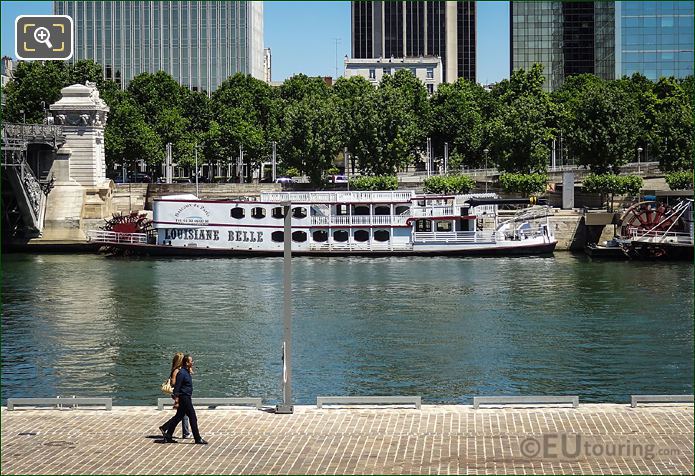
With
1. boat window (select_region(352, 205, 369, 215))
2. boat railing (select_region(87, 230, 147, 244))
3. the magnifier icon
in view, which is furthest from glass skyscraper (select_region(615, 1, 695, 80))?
the magnifier icon

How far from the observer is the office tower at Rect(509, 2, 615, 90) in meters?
176

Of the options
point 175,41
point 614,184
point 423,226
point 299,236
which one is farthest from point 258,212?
point 175,41

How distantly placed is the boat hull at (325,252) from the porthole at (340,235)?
3.21 ft

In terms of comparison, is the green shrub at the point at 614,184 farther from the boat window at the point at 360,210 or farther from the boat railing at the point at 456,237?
the boat window at the point at 360,210

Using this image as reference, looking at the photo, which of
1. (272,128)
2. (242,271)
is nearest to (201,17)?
(272,128)

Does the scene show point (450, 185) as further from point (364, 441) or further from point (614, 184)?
point (364, 441)

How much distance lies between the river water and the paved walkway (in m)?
8.25

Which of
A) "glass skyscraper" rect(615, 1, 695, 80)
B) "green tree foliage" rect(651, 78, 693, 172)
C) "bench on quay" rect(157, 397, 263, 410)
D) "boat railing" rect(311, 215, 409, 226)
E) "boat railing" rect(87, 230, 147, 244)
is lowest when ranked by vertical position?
"bench on quay" rect(157, 397, 263, 410)

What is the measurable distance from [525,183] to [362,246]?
1793 cm

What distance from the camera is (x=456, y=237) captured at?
81.4m

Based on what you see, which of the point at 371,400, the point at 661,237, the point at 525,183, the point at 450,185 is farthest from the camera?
the point at 450,185

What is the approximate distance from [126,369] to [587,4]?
475 feet

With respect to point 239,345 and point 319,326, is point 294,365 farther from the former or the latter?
point 319,326

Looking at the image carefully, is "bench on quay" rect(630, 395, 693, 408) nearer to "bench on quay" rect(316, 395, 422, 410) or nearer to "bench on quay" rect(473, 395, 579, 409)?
"bench on quay" rect(473, 395, 579, 409)
